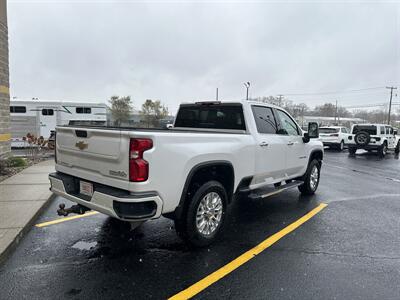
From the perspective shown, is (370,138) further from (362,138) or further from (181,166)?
(181,166)

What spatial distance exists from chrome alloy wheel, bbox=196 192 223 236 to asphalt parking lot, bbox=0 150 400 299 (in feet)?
0.82

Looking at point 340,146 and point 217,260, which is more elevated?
point 340,146

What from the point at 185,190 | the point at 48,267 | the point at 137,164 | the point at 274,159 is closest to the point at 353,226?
the point at 274,159

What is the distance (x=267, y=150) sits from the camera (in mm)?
5367

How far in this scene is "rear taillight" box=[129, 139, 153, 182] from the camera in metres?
3.37

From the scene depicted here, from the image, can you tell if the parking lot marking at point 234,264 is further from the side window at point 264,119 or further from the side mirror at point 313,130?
→ the side mirror at point 313,130

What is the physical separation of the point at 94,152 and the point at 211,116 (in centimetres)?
246

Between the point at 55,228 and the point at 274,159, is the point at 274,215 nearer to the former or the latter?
the point at 274,159

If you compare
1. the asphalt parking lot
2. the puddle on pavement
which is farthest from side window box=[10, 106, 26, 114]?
the puddle on pavement

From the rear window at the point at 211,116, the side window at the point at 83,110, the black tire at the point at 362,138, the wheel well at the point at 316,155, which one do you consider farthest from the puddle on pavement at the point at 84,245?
the black tire at the point at 362,138

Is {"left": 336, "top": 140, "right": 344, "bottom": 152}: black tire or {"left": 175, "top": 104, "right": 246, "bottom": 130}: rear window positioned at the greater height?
{"left": 175, "top": 104, "right": 246, "bottom": 130}: rear window

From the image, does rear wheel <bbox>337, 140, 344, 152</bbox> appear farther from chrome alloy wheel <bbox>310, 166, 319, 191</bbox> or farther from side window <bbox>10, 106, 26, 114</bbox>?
side window <bbox>10, 106, 26, 114</bbox>

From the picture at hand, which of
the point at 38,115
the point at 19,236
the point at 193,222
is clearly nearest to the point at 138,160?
the point at 193,222

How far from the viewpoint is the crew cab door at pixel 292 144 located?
20.0 ft
